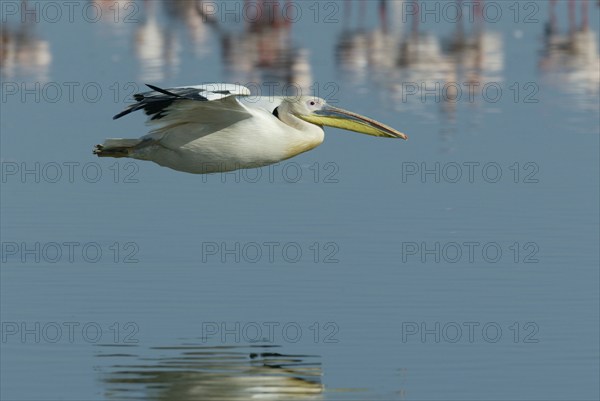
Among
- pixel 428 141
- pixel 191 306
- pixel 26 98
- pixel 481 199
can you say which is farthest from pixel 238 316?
pixel 26 98

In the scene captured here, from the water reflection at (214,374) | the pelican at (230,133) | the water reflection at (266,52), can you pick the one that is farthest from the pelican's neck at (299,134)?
the water reflection at (266,52)

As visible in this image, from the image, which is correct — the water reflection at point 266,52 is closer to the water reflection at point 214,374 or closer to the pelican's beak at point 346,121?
the pelican's beak at point 346,121

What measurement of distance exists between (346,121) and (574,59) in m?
10.5

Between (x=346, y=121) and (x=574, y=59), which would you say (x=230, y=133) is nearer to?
(x=346, y=121)

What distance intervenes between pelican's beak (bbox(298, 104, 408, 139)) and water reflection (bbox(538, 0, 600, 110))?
6.39m

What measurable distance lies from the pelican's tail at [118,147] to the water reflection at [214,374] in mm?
1927

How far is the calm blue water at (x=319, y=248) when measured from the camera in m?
8.22

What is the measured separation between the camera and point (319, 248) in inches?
420

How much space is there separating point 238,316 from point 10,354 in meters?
1.34

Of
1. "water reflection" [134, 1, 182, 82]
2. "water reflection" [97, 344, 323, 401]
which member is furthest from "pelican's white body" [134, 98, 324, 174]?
"water reflection" [134, 1, 182, 82]

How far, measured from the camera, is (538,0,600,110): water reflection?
1762 centimetres

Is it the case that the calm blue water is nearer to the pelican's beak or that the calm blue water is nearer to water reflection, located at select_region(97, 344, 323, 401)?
water reflection, located at select_region(97, 344, 323, 401)

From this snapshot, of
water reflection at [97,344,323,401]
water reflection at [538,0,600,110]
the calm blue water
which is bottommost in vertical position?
water reflection at [97,344,323,401]

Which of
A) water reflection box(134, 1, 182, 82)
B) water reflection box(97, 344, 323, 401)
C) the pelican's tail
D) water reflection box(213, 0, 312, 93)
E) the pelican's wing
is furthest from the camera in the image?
water reflection box(213, 0, 312, 93)
